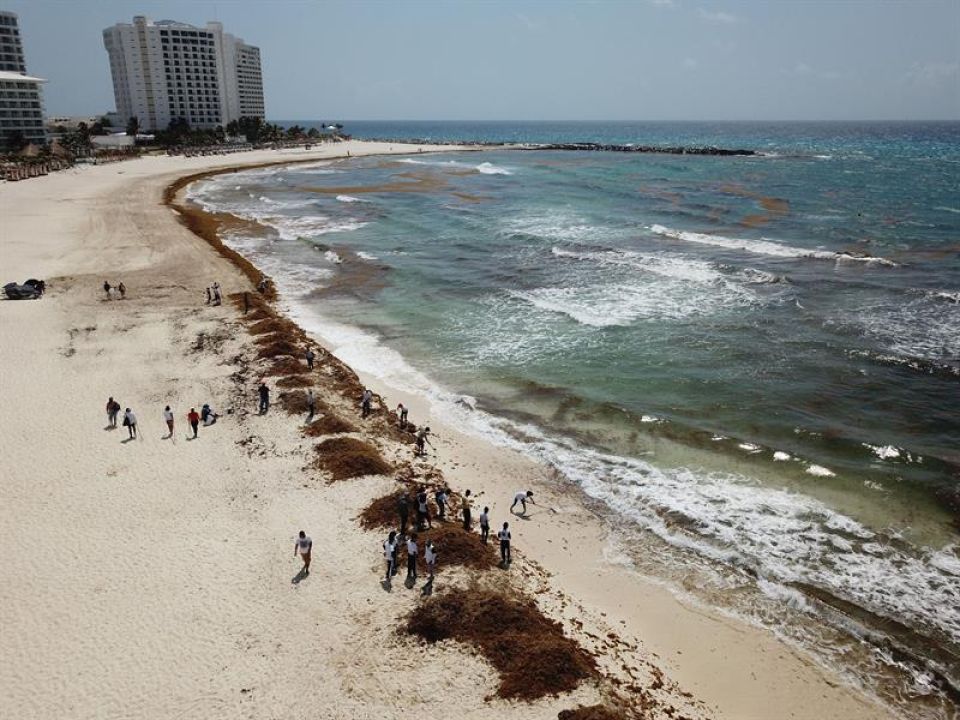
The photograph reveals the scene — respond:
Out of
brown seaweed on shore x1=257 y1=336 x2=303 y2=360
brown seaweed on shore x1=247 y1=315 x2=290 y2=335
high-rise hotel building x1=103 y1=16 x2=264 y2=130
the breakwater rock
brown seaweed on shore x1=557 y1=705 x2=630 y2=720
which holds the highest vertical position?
high-rise hotel building x1=103 y1=16 x2=264 y2=130

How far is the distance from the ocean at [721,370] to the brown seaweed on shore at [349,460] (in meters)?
3.92

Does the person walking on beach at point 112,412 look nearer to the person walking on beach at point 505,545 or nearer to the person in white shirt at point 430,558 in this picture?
the person in white shirt at point 430,558

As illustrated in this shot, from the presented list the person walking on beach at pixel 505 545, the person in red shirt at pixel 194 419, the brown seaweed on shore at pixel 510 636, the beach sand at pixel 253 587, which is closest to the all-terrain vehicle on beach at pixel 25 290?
the beach sand at pixel 253 587

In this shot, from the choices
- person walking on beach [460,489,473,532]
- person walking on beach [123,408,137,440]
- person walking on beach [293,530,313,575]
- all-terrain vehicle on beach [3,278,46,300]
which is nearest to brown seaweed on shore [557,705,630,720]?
person walking on beach [460,489,473,532]

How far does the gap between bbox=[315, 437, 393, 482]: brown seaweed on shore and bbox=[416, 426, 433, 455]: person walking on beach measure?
141cm

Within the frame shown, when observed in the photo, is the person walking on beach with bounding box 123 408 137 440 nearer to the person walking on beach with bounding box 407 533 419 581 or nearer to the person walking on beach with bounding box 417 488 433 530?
the person walking on beach with bounding box 417 488 433 530

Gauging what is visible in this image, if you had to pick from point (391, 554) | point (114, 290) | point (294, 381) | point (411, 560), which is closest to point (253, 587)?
point (391, 554)

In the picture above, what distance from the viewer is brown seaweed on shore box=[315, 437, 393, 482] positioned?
19.6 meters

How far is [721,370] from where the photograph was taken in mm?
27766

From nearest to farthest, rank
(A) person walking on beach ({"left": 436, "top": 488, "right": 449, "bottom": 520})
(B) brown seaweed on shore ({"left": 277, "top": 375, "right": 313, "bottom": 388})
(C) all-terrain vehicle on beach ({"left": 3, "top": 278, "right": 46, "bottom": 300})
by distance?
(A) person walking on beach ({"left": 436, "top": 488, "right": 449, "bottom": 520})
(B) brown seaweed on shore ({"left": 277, "top": 375, "right": 313, "bottom": 388})
(C) all-terrain vehicle on beach ({"left": 3, "top": 278, "right": 46, "bottom": 300})

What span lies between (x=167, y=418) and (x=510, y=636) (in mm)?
14372

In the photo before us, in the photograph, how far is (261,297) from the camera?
121 ft

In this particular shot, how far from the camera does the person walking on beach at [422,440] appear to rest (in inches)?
840

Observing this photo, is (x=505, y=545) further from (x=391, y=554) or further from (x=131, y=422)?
(x=131, y=422)
